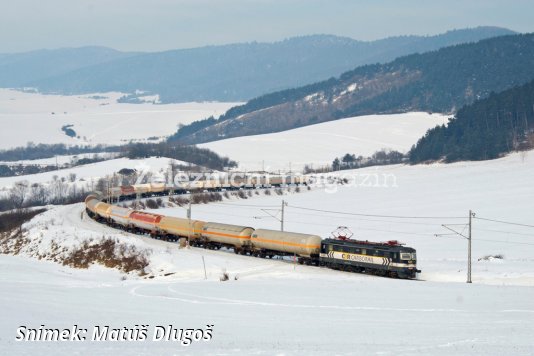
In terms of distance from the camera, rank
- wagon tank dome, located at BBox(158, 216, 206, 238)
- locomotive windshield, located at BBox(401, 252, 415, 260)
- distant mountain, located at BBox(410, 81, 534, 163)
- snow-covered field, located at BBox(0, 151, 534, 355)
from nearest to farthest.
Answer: snow-covered field, located at BBox(0, 151, 534, 355), locomotive windshield, located at BBox(401, 252, 415, 260), wagon tank dome, located at BBox(158, 216, 206, 238), distant mountain, located at BBox(410, 81, 534, 163)

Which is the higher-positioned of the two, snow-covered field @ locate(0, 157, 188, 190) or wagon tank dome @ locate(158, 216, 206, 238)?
snow-covered field @ locate(0, 157, 188, 190)

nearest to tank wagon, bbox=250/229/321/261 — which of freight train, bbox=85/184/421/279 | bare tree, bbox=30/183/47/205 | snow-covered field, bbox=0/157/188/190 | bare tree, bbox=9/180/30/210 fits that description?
freight train, bbox=85/184/421/279

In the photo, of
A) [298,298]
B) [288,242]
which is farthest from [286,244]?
[298,298]

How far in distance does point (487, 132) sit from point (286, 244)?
131 metres

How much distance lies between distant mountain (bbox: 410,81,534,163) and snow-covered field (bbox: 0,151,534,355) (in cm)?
7779

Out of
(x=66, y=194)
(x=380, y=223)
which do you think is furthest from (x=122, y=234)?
(x=66, y=194)

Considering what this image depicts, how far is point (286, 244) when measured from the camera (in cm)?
5959

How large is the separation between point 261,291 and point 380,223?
47.9 meters

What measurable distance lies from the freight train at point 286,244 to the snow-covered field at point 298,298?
135 cm

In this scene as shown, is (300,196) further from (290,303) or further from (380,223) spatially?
(290,303)

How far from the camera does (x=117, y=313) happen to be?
36.2 m

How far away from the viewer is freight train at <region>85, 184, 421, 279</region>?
52.2 m

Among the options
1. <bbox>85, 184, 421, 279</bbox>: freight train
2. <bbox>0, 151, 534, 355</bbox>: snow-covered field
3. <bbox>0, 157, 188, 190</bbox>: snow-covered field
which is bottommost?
<bbox>0, 151, 534, 355</bbox>: snow-covered field

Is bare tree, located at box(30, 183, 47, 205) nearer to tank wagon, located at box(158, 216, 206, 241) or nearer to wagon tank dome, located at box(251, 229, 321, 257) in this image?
tank wagon, located at box(158, 216, 206, 241)
